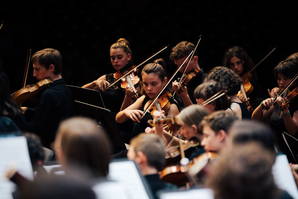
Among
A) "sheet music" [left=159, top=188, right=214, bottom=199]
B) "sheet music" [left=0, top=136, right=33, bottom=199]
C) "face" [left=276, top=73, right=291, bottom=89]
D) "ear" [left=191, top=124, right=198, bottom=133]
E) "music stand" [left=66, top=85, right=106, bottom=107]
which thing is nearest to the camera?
"sheet music" [left=159, top=188, right=214, bottom=199]

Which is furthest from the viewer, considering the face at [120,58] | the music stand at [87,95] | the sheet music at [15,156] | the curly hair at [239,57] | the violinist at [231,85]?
the curly hair at [239,57]

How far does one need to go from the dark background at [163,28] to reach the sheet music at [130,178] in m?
3.22

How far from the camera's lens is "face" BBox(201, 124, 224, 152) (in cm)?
313

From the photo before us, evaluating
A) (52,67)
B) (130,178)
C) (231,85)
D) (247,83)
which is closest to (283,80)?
(247,83)

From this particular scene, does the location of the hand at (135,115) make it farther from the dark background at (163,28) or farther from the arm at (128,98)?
the dark background at (163,28)

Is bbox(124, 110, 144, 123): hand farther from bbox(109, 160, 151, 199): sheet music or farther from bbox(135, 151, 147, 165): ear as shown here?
bbox(109, 160, 151, 199): sheet music

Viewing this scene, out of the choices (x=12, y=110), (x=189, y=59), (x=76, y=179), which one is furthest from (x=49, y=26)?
(x=76, y=179)

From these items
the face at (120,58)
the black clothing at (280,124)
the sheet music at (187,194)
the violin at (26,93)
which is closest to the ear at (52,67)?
the violin at (26,93)

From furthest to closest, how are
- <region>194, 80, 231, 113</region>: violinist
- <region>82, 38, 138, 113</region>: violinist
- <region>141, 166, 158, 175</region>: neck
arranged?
1. <region>82, 38, 138, 113</region>: violinist
2. <region>194, 80, 231, 113</region>: violinist
3. <region>141, 166, 158, 175</region>: neck

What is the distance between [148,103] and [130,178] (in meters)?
1.85

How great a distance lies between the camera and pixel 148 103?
182 inches

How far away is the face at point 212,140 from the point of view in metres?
3.13

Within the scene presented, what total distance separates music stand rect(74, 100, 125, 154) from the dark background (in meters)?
1.66

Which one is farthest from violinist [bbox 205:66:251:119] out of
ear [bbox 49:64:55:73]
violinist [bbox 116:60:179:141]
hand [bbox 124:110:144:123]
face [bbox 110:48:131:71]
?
ear [bbox 49:64:55:73]
